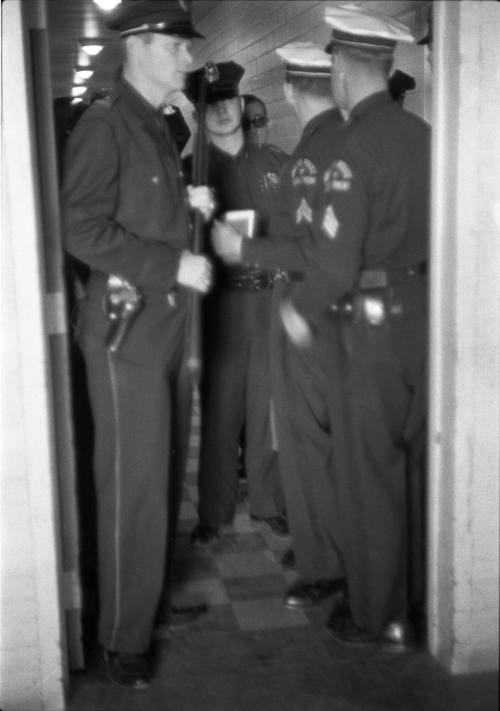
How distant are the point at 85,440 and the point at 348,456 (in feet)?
2.57

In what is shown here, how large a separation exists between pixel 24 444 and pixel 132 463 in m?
0.32

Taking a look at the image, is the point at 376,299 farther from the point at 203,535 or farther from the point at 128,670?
the point at 203,535

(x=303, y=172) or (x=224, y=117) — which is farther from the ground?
(x=224, y=117)

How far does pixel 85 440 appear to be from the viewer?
100 inches

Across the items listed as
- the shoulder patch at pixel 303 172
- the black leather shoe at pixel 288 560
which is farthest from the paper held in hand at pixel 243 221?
the black leather shoe at pixel 288 560

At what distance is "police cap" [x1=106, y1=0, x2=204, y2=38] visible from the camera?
221 cm

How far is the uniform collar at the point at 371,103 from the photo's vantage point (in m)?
2.31

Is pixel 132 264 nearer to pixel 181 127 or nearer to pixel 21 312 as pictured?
pixel 21 312

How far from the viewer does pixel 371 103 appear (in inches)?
90.9

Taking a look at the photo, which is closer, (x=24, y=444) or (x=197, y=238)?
(x=24, y=444)

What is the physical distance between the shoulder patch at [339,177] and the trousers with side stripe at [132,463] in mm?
530

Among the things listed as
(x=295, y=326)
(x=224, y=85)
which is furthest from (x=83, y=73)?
(x=295, y=326)

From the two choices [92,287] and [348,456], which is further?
[348,456]

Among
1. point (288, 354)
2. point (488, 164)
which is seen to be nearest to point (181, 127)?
point (288, 354)
